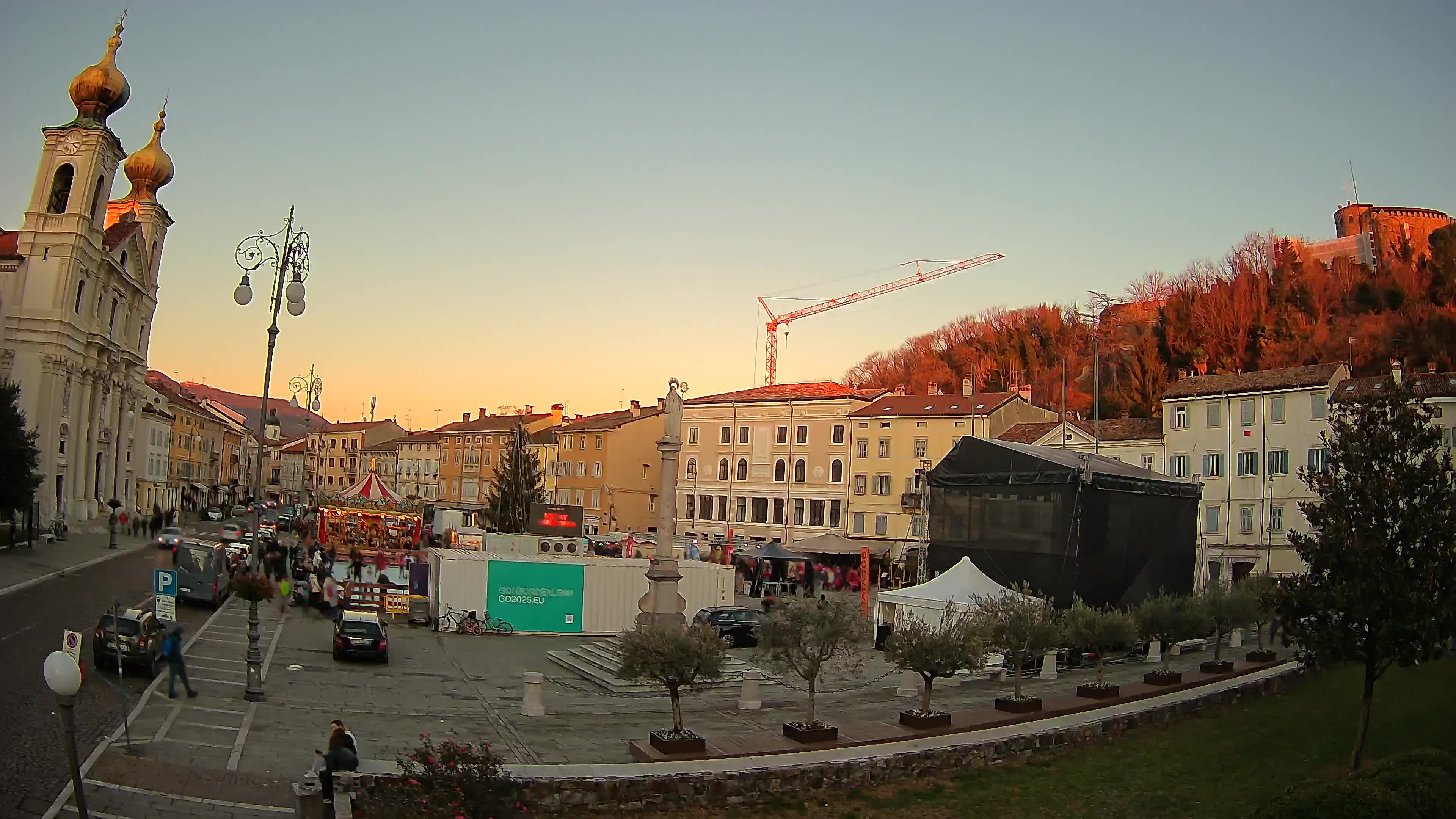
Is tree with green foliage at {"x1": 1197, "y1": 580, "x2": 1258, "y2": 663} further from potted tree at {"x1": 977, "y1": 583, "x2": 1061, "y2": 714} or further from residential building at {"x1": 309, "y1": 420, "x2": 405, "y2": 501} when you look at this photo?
residential building at {"x1": 309, "y1": 420, "x2": 405, "y2": 501}

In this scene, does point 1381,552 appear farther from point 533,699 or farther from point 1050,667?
point 533,699

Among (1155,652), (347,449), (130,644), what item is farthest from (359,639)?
(347,449)

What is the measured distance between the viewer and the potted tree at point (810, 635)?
18.6 meters

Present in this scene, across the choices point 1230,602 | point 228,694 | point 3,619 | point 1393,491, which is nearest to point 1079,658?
point 1230,602

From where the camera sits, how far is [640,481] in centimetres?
7712

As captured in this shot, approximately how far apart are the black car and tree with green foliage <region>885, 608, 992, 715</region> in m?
10.8

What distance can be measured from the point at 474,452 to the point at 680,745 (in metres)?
79.8

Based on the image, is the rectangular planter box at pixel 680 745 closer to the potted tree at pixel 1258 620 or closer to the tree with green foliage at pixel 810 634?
the tree with green foliage at pixel 810 634

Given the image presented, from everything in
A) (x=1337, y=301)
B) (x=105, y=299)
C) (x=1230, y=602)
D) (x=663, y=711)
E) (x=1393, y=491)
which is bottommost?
(x=663, y=711)

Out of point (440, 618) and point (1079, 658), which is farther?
point (440, 618)

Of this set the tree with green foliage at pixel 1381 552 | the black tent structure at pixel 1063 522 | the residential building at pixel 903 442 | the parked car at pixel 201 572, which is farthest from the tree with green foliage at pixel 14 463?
the tree with green foliage at pixel 1381 552

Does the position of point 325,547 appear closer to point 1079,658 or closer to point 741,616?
point 741,616

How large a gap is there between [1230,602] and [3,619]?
2989 centimetres

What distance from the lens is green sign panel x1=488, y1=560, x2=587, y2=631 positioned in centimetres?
3198
